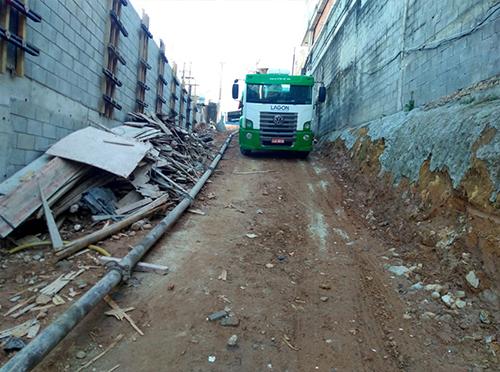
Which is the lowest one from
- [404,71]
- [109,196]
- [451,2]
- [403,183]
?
[109,196]

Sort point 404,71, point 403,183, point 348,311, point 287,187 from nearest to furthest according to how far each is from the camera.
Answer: point 348,311
point 403,183
point 404,71
point 287,187

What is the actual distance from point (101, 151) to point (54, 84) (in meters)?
1.39

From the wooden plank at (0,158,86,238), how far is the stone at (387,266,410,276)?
4789mm

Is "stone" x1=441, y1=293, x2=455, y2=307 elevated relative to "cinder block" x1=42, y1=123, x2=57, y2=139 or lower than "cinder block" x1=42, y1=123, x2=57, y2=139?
lower

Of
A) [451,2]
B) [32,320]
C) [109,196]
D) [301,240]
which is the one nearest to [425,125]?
[451,2]

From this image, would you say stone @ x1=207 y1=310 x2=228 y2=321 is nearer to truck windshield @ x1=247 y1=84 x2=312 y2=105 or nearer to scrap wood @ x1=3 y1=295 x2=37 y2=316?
scrap wood @ x1=3 y1=295 x2=37 y2=316

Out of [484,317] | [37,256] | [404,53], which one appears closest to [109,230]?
[37,256]

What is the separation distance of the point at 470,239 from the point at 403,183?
2266 millimetres

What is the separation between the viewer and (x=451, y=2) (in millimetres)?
6125

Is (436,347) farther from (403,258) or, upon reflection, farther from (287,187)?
(287,187)

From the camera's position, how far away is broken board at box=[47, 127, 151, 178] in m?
5.71

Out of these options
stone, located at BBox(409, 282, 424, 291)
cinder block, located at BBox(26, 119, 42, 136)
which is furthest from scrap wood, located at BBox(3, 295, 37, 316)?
stone, located at BBox(409, 282, 424, 291)

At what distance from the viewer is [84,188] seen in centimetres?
585

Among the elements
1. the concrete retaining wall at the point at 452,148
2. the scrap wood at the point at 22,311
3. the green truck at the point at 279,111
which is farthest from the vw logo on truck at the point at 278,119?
the scrap wood at the point at 22,311
